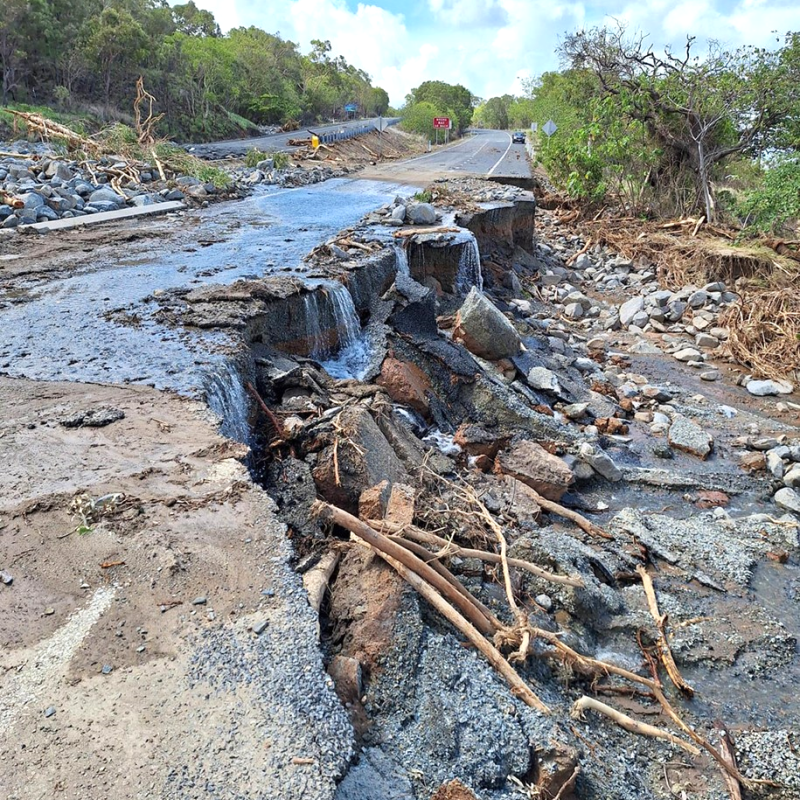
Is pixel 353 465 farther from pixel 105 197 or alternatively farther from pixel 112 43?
pixel 112 43

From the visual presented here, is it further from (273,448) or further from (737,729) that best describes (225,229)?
(737,729)

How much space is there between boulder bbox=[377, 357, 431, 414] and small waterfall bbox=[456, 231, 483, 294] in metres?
4.24

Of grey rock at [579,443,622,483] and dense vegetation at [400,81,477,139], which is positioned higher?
dense vegetation at [400,81,477,139]

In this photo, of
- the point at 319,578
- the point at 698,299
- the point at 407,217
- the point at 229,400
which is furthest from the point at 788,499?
Answer: the point at 407,217

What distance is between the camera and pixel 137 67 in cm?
3028

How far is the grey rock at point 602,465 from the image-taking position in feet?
22.2

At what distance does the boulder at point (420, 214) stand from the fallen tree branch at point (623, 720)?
9810 millimetres

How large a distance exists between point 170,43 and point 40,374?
35.3 metres

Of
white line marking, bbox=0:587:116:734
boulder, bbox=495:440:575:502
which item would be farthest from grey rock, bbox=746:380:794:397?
white line marking, bbox=0:587:116:734

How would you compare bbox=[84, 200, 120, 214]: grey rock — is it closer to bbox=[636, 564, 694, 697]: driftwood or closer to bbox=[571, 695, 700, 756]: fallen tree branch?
bbox=[636, 564, 694, 697]: driftwood

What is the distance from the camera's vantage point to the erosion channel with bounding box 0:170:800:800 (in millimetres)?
2670

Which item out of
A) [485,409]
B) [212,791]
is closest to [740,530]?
[485,409]

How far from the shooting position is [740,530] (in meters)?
5.98

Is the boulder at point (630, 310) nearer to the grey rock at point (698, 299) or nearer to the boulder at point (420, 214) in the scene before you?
the grey rock at point (698, 299)
